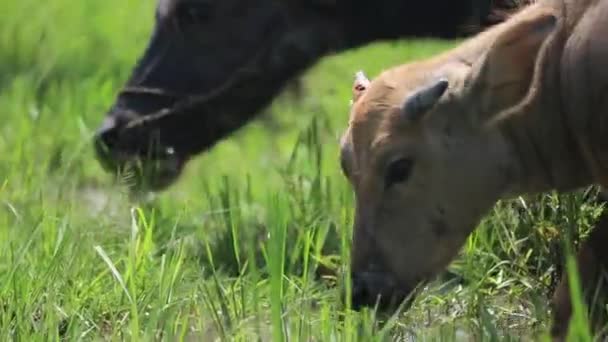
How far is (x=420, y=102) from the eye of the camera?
327 centimetres

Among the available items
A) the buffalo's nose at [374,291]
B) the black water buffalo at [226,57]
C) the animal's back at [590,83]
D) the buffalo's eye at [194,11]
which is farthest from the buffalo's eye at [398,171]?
the buffalo's eye at [194,11]

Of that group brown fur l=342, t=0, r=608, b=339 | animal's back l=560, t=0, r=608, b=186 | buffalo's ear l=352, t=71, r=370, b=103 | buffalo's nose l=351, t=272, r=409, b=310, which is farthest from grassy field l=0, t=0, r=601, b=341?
animal's back l=560, t=0, r=608, b=186

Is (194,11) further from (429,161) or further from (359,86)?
(429,161)

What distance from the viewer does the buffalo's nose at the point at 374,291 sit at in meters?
3.29

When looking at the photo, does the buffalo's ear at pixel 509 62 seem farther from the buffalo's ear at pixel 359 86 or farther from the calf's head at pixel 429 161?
the buffalo's ear at pixel 359 86

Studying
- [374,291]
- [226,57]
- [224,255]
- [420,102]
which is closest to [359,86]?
[420,102]

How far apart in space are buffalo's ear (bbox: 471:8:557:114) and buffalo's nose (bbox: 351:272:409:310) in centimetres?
39

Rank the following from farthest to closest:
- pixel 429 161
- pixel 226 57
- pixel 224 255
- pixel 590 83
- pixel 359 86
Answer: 1. pixel 226 57
2. pixel 224 255
3. pixel 359 86
4. pixel 429 161
5. pixel 590 83

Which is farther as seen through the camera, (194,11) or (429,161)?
(194,11)

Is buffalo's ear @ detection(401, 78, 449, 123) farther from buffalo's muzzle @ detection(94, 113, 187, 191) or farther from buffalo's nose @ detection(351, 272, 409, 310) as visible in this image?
buffalo's muzzle @ detection(94, 113, 187, 191)

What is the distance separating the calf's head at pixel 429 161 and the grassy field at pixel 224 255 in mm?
125

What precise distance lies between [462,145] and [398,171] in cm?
14

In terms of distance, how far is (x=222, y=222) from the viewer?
14.8ft

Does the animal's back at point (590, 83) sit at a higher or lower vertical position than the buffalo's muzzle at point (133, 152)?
higher
